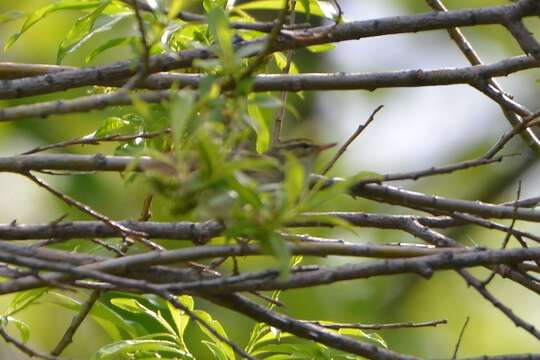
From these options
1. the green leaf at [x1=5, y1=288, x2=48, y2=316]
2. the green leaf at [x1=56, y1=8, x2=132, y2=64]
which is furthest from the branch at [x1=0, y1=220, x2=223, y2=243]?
the green leaf at [x1=56, y1=8, x2=132, y2=64]

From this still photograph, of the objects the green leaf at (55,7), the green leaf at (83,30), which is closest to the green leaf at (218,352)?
the green leaf at (83,30)

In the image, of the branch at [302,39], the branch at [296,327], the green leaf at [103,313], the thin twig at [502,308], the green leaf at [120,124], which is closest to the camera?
the thin twig at [502,308]

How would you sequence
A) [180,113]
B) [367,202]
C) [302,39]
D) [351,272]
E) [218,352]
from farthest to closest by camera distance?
1. [367,202]
2. [218,352]
3. [302,39]
4. [351,272]
5. [180,113]

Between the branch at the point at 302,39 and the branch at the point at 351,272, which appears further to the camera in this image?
the branch at the point at 302,39

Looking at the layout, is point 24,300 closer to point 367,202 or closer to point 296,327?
point 296,327

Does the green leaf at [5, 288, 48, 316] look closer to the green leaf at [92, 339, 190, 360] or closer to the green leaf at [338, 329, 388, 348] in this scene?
the green leaf at [92, 339, 190, 360]

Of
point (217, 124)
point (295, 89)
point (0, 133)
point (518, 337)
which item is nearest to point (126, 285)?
point (217, 124)

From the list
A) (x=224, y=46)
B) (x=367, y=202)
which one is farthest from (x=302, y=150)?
(x=367, y=202)

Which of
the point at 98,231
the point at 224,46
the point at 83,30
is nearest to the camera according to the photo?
the point at 224,46

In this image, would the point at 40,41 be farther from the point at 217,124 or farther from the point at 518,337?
the point at 217,124

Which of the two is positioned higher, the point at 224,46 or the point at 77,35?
the point at 224,46

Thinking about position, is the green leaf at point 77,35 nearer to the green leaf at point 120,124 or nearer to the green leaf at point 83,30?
the green leaf at point 83,30

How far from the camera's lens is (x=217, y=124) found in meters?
2.01

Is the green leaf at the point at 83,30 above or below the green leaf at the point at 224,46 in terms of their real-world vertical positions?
below
